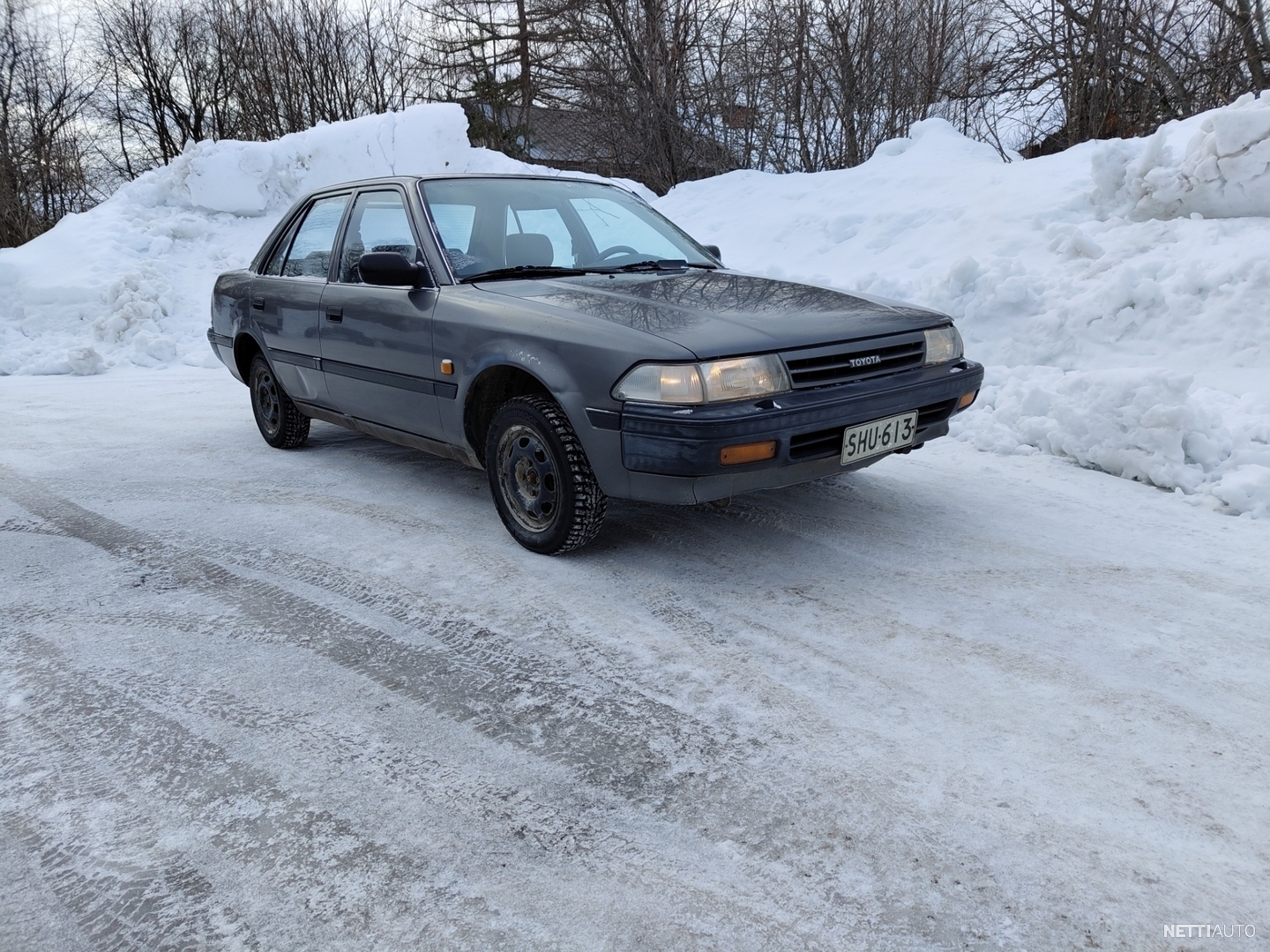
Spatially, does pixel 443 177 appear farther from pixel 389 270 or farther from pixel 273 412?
pixel 273 412

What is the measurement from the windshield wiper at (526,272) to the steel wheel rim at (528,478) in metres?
0.75

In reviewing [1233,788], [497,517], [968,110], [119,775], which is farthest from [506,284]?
[968,110]

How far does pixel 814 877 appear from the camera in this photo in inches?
76.4

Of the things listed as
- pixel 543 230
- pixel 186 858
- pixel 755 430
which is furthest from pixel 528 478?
pixel 186 858

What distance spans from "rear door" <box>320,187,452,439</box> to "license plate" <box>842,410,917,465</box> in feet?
5.76

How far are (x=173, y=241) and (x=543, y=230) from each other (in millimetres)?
9850

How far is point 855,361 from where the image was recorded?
3.47m

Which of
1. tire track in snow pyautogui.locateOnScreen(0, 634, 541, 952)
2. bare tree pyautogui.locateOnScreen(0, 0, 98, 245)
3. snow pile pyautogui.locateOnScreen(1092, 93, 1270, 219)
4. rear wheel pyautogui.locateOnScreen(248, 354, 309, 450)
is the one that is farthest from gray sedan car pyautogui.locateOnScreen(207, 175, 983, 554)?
bare tree pyautogui.locateOnScreen(0, 0, 98, 245)

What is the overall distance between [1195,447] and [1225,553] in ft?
3.26

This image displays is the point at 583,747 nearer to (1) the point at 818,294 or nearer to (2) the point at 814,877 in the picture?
(2) the point at 814,877

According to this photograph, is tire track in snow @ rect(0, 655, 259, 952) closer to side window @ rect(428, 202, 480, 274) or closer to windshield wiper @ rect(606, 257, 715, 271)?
side window @ rect(428, 202, 480, 274)
